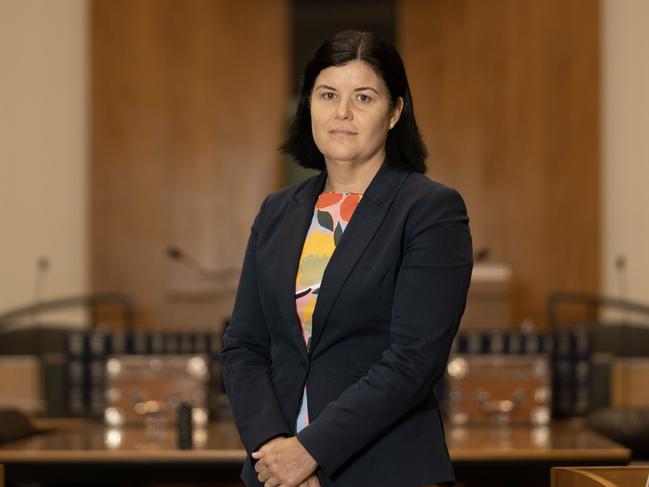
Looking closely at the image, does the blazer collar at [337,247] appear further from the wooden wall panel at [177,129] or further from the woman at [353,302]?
the wooden wall panel at [177,129]

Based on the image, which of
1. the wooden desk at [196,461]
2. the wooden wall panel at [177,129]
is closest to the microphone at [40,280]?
the wooden wall panel at [177,129]

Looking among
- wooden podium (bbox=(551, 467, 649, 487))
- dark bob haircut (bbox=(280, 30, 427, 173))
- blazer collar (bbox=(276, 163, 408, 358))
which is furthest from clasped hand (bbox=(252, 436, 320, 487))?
wooden podium (bbox=(551, 467, 649, 487))

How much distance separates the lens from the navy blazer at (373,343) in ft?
6.82

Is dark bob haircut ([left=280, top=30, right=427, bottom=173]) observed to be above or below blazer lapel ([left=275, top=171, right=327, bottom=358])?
above

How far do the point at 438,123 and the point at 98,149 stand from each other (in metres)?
2.57

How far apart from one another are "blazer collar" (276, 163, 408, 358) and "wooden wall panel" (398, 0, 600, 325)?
6585mm

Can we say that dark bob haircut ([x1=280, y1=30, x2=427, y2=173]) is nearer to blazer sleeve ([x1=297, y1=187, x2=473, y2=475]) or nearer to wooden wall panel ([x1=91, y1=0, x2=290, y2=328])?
blazer sleeve ([x1=297, y1=187, x2=473, y2=475])

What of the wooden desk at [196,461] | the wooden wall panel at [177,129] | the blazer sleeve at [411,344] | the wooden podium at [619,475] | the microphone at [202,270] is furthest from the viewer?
the wooden wall panel at [177,129]

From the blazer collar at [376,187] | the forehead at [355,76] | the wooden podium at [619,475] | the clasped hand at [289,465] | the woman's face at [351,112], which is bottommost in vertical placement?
the wooden podium at [619,475]

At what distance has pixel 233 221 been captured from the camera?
8.84 metres

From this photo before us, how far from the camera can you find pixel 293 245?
2215 millimetres

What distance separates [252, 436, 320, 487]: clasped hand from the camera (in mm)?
2076

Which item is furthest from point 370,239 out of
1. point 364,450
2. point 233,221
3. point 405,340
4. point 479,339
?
point 233,221

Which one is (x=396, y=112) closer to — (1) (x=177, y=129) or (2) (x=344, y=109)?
(2) (x=344, y=109)
